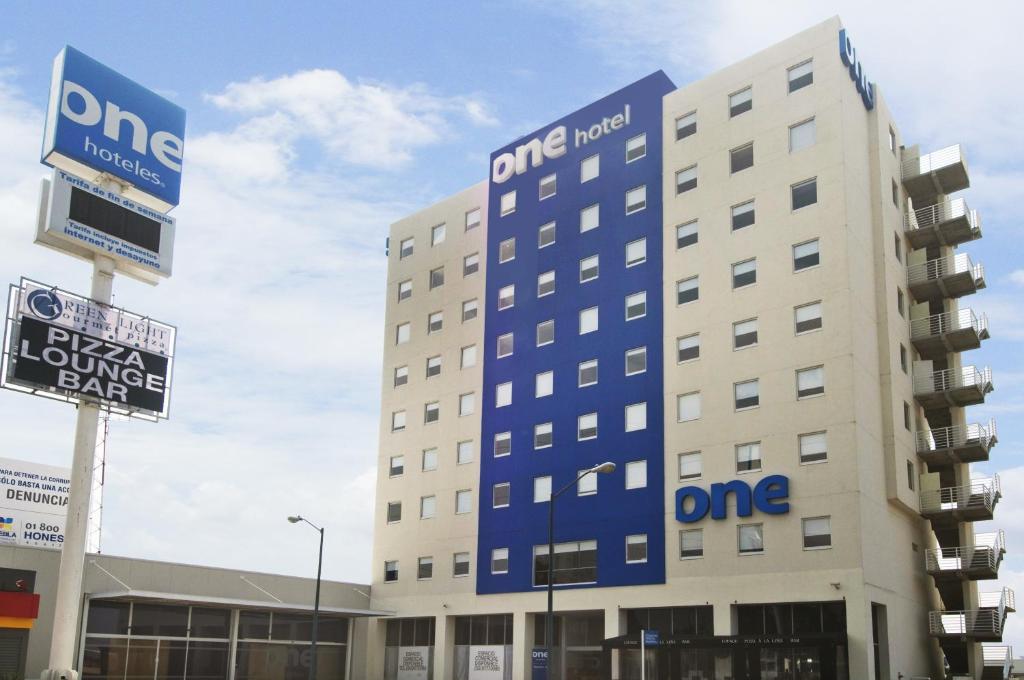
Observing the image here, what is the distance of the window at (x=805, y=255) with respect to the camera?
4984 centimetres

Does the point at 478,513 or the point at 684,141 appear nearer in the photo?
the point at 684,141

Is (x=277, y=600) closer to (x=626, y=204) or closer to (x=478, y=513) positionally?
(x=478, y=513)

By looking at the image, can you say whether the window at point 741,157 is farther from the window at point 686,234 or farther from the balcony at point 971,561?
the balcony at point 971,561

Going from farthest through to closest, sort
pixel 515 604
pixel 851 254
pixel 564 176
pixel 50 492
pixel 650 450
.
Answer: pixel 50 492 < pixel 564 176 < pixel 515 604 < pixel 650 450 < pixel 851 254

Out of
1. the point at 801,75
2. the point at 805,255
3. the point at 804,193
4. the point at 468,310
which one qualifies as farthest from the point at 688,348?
the point at 468,310

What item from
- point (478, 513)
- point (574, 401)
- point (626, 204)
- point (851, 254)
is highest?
point (626, 204)

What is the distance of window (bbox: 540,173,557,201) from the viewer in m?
62.9

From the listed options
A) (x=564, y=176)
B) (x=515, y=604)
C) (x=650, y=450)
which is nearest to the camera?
(x=650, y=450)

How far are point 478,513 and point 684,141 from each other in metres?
23.5

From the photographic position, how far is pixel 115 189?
4553 centimetres

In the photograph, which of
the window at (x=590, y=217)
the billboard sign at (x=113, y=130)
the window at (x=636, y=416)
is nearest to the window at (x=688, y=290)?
the window at (x=636, y=416)

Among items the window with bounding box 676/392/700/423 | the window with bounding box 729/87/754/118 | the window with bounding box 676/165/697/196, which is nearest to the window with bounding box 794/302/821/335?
the window with bounding box 676/392/700/423

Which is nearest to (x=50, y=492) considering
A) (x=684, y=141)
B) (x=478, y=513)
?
(x=478, y=513)

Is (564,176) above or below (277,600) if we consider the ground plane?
above
